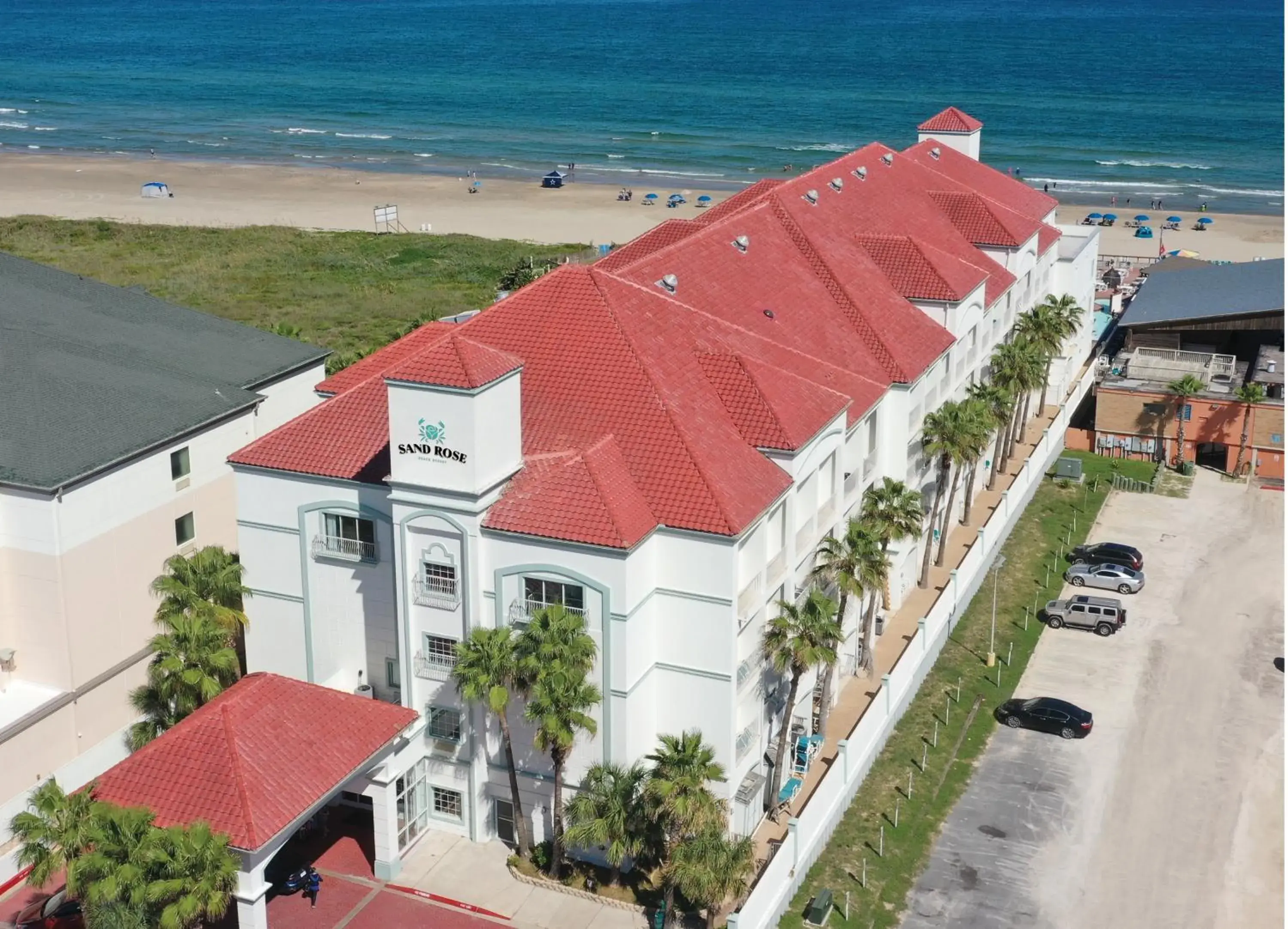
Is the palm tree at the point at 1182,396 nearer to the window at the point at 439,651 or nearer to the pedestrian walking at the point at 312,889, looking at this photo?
the window at the point at 439,651

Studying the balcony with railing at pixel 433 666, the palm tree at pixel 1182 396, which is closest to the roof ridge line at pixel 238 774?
the balcony with railing at pixel 433 666

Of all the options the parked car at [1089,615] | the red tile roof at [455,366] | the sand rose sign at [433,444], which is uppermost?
the red tile roof at [455,366]

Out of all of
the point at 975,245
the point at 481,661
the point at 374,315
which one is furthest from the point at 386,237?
the point at 481,661

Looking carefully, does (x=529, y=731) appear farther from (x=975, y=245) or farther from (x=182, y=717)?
(x=975, y=245)

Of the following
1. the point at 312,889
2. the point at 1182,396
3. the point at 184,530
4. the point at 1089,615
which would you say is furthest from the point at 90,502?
the point at 1182,396

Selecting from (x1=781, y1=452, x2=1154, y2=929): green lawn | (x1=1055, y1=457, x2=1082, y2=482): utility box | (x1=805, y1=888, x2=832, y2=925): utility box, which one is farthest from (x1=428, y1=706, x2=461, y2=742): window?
(x1=1055, y1=457, x2=1082, y2=482): utility box

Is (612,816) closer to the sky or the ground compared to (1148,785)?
closer to the sky

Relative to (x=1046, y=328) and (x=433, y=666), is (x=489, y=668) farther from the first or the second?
(x=1046, y=328)

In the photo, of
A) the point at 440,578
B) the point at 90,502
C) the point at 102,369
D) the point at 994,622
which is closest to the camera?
the point at 440,578
